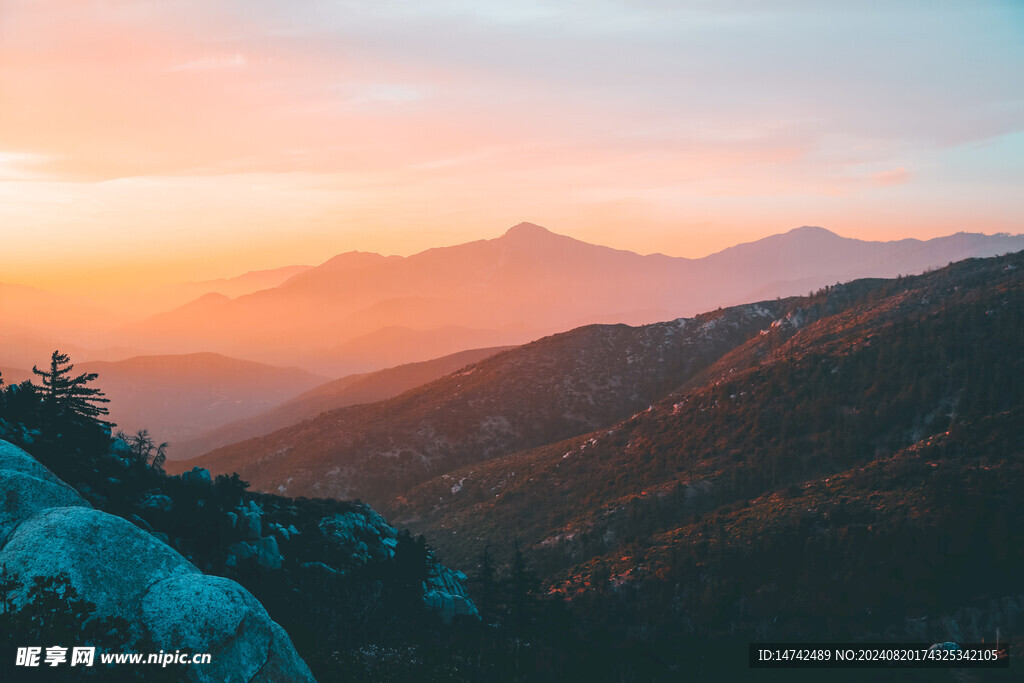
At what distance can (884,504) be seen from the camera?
46062 millimetres

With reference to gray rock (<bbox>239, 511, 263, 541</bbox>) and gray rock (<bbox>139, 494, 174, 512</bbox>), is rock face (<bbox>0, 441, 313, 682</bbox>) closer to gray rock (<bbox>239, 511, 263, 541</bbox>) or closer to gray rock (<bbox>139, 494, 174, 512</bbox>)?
gray rock (<bbox>139, 494, 174, 512</bbox>)

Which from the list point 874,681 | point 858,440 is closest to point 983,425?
point 858,440

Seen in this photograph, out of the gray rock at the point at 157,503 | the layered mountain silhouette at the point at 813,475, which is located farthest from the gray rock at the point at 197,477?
the layered mountain silhouette at the point at 813,475

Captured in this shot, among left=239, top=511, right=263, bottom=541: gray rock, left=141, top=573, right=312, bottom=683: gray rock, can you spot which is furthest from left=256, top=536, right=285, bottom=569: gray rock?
left=141, top=573, right=312, bottom=683: gray rock

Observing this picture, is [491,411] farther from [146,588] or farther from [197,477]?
[146,588]

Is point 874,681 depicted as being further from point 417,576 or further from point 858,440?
point 858,440

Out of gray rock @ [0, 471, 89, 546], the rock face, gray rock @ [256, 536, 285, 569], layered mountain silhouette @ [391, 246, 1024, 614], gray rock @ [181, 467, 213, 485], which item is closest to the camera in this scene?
the rock face

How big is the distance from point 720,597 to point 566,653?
1678 cm

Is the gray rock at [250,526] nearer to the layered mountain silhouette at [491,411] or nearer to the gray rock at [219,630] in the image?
the gray rock at [219,630]

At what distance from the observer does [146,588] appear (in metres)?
17.1

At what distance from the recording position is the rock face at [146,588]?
16141 mm

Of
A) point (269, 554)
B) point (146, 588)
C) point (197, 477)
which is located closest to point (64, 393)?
point (197, 477)

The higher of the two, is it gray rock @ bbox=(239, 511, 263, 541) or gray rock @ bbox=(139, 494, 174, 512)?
gray rock @ bbox=(139, 494, 174, 512)

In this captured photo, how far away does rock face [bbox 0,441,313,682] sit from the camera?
53.0 feet
